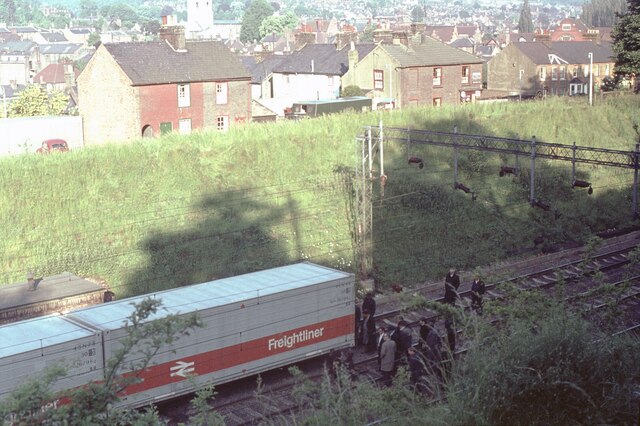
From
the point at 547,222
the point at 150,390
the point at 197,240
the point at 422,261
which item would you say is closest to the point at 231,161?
the point at 197,240

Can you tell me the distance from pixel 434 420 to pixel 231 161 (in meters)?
28.1

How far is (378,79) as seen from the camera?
60.7 m

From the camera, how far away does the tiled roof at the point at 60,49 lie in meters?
161

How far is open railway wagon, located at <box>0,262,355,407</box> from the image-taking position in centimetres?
1630

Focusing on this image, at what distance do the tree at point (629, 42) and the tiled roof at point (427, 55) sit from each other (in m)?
9.71

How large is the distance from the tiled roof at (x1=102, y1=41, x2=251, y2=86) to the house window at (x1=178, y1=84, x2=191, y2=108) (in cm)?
43

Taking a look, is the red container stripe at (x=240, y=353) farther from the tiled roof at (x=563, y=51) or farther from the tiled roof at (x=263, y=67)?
the tiled roof at (x=563, y=51)

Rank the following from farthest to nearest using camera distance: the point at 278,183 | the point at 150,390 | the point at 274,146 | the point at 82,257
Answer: the point at 274,146, the point at 278,183, the point at 82,257, the point at 150,390

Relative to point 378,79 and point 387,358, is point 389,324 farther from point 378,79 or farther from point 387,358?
point 378,79

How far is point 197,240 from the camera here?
31.0 metres

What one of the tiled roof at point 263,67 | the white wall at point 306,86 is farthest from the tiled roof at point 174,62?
the tiled roof at point 263,67

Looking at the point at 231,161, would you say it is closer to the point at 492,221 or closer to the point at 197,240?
the point at 197,240

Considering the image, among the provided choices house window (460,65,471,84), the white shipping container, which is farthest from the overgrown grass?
house window (460,65,471,84)

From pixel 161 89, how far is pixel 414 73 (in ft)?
65.3
